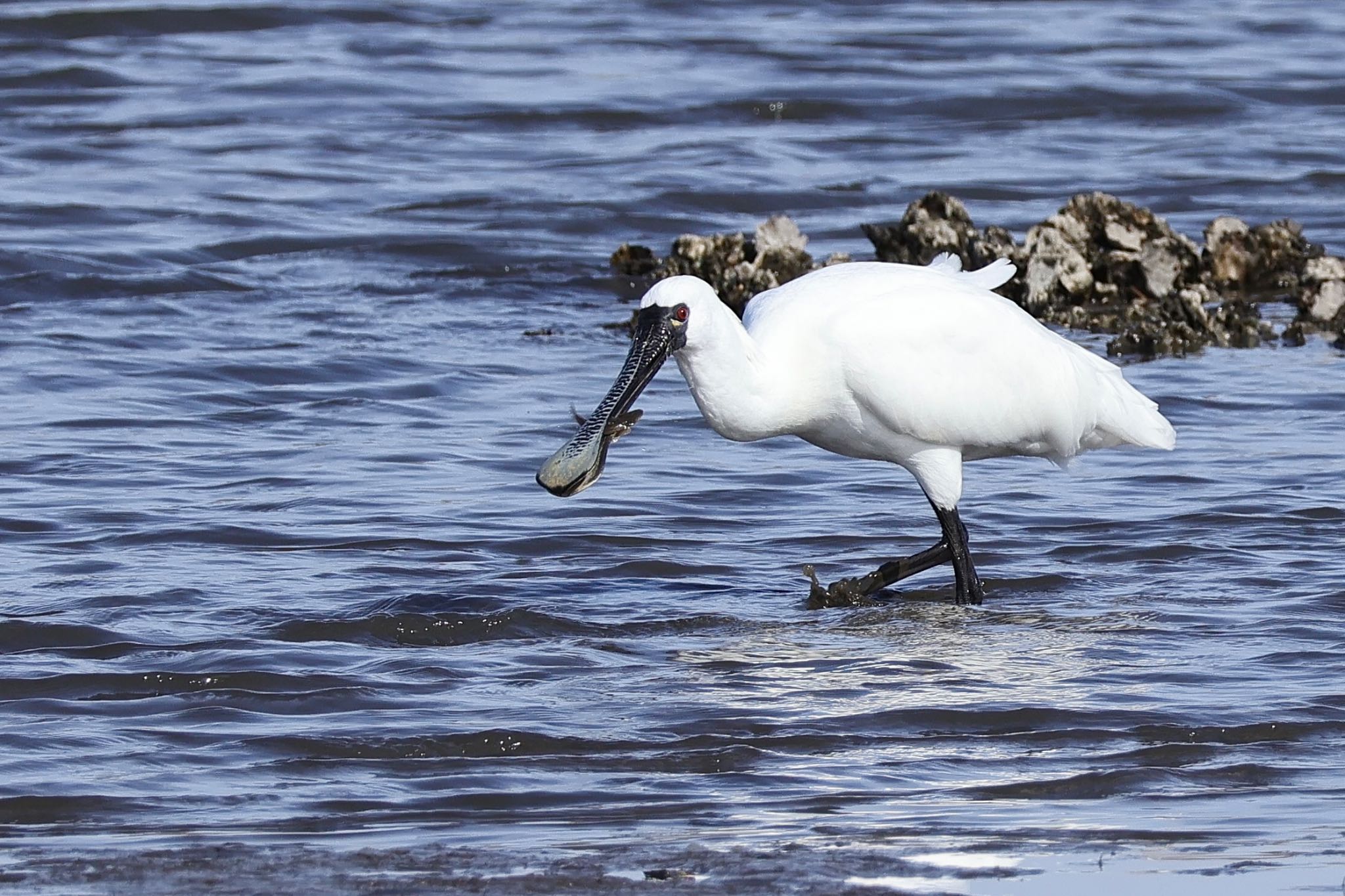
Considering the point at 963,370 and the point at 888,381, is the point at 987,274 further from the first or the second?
the point at 888,381

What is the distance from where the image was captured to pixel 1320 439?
10.5 meters

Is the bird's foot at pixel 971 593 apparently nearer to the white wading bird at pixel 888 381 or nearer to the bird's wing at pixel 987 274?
the white wading bird at pixel 888 381

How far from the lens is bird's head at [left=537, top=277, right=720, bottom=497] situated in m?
7.34

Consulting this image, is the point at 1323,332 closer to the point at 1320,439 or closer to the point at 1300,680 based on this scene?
the point at 1320,439

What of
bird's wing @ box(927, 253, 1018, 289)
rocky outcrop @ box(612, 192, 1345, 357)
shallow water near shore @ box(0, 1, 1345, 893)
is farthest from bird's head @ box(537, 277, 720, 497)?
rocky outcrop @ box(612, 192, 1345, 357)

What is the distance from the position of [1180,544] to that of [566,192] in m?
8.50

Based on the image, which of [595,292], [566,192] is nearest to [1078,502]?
[595,292]

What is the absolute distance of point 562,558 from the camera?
8.80 m

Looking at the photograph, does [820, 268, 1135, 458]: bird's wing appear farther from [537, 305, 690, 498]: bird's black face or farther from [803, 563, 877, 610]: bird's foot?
[537, 305, 690, 498]: bird's black face

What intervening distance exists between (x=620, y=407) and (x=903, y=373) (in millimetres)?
1062

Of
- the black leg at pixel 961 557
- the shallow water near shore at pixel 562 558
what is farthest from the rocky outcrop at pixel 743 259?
the black leg at pixel 961 557

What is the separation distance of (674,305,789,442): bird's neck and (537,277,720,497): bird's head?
5 centimetres

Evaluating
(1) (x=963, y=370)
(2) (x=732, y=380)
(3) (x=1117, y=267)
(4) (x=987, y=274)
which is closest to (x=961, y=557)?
(1) (x=963, y=370)

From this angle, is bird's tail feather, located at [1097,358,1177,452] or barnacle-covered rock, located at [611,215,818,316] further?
barnacle-covered rock, located at [611,215,818,316]
